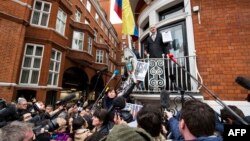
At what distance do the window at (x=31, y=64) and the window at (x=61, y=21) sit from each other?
2.59m

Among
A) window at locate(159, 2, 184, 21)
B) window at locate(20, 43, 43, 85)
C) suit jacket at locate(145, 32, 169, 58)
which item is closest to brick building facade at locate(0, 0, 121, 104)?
window at locate(20, 43, 43, 85)

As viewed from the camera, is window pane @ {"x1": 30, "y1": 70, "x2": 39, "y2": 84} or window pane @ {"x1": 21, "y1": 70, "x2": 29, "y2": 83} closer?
window pane @ {"x1": 21, "y1": 70, "x2": 29, "y2": 83}

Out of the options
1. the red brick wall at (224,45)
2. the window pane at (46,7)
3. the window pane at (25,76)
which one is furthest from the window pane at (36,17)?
the red brick wall at (224,45)

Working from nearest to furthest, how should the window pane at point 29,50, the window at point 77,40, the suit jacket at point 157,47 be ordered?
the suit jacket at point 157,47 < the window pane at point 29,50 < the window at point 77,40

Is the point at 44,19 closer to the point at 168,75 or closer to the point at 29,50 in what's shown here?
the point at 29,50

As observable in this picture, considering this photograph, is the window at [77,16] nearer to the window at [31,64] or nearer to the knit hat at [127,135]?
the window at [31,64]

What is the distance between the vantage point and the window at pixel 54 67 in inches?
479

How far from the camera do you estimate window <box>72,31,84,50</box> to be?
16406 mm

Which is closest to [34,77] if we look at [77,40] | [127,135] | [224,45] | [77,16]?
[77,40]

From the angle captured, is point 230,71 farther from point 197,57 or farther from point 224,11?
point 224,11

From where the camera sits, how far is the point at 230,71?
4.07m

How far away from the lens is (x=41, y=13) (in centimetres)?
1191

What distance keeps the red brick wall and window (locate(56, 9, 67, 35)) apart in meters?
11.3

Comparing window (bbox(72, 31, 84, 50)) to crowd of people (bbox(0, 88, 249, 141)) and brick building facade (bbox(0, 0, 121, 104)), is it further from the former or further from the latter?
crowd of people (bbox(0, 88, 249, 141))
